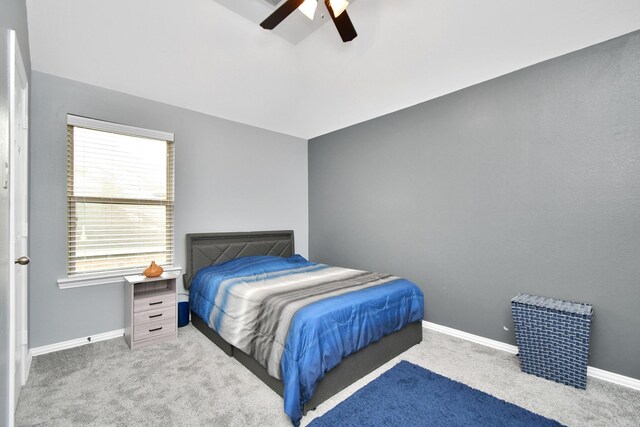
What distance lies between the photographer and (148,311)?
295 centimetres

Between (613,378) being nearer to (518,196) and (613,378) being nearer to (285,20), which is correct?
(518,196)

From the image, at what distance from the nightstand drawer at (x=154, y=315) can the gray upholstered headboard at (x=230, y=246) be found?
0.55 meters

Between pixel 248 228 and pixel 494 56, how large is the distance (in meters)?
3.52

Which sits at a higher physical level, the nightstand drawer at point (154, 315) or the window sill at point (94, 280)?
the window sill at point (94, 280)

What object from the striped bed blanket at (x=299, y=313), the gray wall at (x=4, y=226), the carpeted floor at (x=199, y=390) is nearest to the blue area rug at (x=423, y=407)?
the carpeted floor at (x=199, y=390)

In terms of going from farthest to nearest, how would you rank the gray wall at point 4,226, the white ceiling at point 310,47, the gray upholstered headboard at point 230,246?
the gray upholstered headboard at point 230,246, the white ceiling at point 310,47, the gray wall at point 4,226

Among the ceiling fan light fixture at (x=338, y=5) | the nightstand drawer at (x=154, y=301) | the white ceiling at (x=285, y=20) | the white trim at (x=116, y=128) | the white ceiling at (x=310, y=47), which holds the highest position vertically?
the white ceiling at (x=285, y=20)

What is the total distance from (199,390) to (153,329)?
110 cm

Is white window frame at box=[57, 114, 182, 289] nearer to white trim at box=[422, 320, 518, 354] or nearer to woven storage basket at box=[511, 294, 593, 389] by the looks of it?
white trim at box=[422, 320, 518, 354]

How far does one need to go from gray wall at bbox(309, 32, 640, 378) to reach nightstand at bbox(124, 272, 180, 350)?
2.48 meters

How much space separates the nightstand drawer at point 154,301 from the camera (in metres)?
2.89

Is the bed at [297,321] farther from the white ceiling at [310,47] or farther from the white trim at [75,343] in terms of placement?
the white ceiling at [310,47]

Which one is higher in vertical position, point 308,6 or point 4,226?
point 308,6

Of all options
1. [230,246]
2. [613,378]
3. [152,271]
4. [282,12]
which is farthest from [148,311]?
[613,378]
